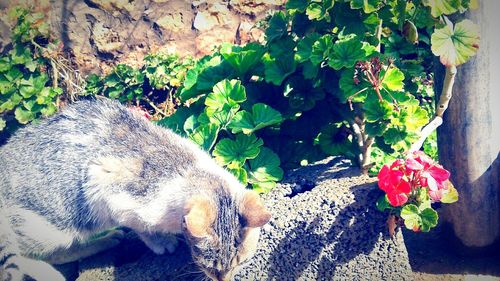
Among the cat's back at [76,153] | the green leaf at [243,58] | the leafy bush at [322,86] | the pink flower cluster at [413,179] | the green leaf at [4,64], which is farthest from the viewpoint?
the green leaf at [4,64]

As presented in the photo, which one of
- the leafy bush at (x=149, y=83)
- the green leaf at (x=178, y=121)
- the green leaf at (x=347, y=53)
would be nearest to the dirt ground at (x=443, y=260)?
Result: the green leaf at (x=347, y=53)

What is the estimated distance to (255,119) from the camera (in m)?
3.76

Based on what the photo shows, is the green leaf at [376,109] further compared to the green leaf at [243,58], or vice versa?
the green leaf at [243,58]

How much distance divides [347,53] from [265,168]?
115 cm

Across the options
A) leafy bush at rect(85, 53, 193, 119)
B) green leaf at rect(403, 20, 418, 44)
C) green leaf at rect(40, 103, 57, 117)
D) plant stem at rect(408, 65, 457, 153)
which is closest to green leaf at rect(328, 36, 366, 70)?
green leaf at rect(403, 20, 418, 44)

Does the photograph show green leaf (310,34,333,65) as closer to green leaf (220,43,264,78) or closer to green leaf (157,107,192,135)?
green leaf (220,43,264,78)

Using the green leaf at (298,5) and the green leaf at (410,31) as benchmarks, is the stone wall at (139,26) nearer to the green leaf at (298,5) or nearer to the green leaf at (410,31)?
the green leaf at (298,5)

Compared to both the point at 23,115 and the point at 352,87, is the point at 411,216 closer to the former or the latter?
the point at 352,87

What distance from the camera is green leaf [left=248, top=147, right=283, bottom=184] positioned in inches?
147

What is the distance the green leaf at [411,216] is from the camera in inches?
118

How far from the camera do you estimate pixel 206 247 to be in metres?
3.04

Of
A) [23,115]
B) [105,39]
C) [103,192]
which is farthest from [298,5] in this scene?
[23,115]

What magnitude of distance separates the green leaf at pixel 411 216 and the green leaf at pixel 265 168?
1072 mm

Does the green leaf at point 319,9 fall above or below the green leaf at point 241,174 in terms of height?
above
